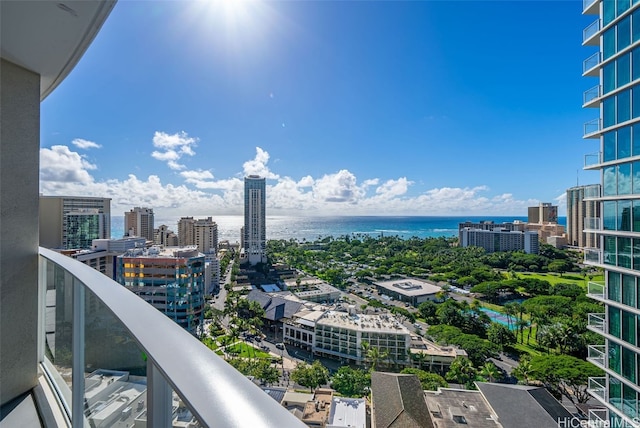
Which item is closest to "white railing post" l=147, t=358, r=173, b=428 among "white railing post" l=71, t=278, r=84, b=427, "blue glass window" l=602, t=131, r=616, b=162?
"white railing post" l=71, t=278, r=84, b=427

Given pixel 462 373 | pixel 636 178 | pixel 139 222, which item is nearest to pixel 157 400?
pixel 636 178

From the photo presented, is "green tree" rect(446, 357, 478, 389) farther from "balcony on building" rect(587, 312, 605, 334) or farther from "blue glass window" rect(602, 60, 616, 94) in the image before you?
"blue glass window" rect(602, 60, 616, 94)

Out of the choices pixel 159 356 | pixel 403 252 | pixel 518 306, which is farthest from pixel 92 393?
pixel 403 252

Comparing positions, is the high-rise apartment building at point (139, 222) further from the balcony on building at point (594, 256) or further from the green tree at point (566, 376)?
the balcony on building at point (594, 256)

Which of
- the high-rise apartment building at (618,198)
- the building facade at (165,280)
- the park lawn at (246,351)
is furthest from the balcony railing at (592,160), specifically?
the building facade at (165,280)

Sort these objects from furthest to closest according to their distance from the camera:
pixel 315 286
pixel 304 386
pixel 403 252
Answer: pixel 403 252
pixel 315 286
pixel 304 386

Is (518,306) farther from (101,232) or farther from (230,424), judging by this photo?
(101,232)

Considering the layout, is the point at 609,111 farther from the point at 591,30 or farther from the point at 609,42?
the point at 591,30
